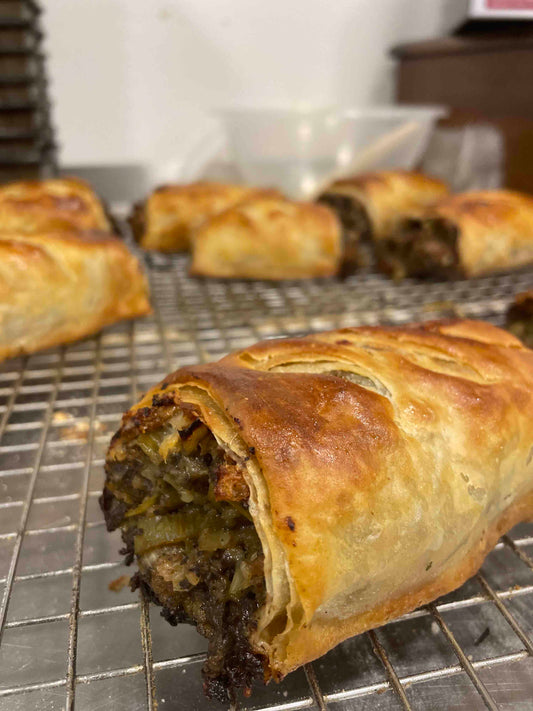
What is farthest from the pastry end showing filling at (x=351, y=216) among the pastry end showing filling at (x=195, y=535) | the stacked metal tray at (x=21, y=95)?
the pastry end showing filling at (x=195, y=535)

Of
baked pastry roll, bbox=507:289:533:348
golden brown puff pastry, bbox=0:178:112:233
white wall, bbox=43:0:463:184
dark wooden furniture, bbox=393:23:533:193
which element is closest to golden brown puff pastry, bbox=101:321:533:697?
baked pastry roll, bbox=507:289:533:348

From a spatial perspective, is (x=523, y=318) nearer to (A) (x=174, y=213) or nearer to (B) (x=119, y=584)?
(B) (x=119, y=584)

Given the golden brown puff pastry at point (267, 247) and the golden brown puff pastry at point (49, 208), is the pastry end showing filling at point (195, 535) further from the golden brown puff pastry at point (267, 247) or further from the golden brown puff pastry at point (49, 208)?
the golden brown puff pastry at point (267, 247)

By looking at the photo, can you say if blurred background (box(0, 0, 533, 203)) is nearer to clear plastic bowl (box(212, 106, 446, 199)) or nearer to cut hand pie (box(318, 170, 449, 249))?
clear plastic bowl (box(212, 106, 446, 199))

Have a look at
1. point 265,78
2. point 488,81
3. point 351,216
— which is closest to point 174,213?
point 351,216

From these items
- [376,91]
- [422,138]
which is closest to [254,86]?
[376,91]

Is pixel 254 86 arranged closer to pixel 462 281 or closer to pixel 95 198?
pixel 95 198
